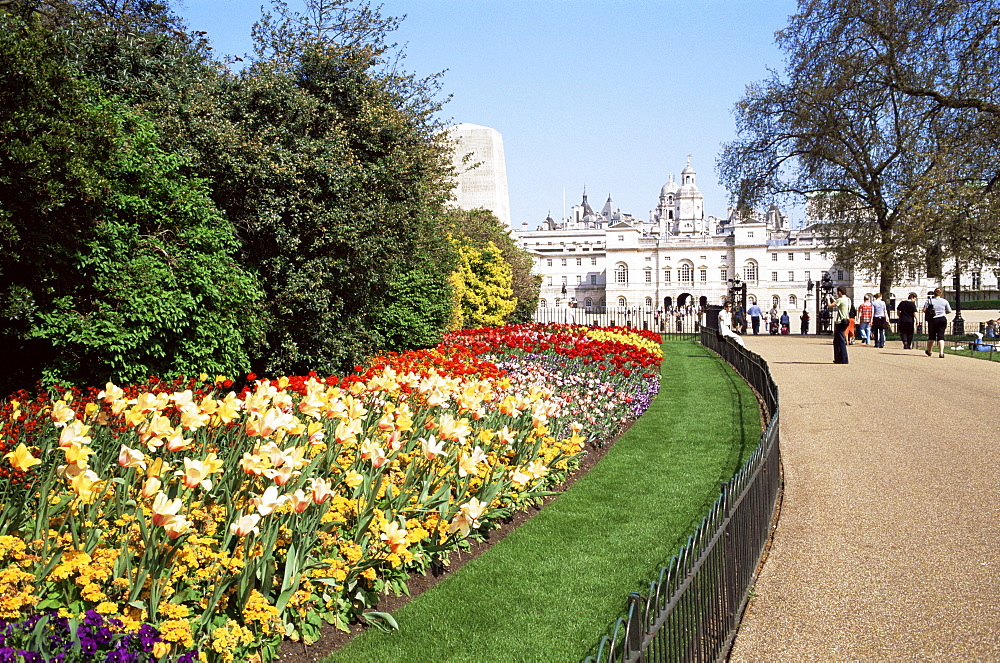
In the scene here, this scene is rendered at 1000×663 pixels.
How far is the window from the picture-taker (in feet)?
305

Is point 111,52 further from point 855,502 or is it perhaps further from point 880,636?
point 880,636

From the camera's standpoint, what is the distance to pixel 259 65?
10945 mm

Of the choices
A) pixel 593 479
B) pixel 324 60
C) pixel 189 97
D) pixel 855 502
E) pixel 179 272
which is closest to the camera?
pixel 855 502

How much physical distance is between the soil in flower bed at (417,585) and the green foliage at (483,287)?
A: 56.4 ft

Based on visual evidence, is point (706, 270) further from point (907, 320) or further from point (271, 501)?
point (271, 501)

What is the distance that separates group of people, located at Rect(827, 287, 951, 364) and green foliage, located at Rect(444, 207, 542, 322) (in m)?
11.1

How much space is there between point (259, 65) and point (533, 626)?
9.22 meters

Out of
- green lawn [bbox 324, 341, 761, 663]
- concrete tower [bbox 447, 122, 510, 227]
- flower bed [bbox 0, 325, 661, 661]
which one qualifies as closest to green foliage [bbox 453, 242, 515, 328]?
concrete tower [bbox 447, 122, 510, 227]

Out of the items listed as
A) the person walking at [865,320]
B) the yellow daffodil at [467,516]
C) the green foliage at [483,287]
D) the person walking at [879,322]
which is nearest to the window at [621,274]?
the green foliage at [483,287]

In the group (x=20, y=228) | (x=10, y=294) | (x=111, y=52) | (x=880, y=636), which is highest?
(x=111, y=52)

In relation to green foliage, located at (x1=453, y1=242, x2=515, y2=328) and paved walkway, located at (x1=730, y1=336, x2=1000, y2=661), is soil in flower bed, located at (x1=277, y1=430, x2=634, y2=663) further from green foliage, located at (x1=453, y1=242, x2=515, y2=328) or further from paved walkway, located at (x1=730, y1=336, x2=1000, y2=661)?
green foliage, located at (x1=453, y1=242, x2=515, y2=328)

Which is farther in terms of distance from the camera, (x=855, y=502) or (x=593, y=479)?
(x=593, y=479)

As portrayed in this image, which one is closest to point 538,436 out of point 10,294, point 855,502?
point 855,502

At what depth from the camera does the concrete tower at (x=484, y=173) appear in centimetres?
3206
